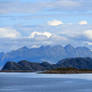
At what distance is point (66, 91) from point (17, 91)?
14176 millimetres

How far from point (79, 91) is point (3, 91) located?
21.9 m

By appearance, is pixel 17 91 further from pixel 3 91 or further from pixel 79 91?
pixel 79 91

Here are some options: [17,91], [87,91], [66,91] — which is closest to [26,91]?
[17,91]

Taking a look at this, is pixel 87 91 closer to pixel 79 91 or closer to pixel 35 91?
pixel 79 91

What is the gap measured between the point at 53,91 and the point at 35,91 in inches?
209

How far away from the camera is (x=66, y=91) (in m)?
93.4

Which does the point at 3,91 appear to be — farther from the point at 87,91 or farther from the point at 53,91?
the point at 87,91

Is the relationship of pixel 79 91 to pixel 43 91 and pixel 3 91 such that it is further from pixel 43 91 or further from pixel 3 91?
pixel 3 91

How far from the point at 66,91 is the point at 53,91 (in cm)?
377

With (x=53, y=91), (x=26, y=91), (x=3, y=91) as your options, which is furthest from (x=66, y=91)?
(x=3, y=91)

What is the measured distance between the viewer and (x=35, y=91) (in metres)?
94.2

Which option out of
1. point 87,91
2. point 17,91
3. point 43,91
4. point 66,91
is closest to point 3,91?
point 17,91

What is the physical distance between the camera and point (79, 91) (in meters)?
92.4

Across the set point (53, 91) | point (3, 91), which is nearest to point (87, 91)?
point (53, 91)
